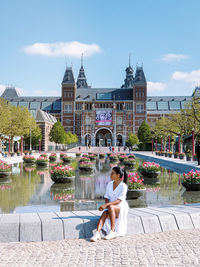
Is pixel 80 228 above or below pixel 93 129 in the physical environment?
below

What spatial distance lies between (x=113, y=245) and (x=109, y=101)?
257 feet

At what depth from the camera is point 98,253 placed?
178 inches

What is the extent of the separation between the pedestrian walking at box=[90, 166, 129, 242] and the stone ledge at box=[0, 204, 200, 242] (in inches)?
10.2

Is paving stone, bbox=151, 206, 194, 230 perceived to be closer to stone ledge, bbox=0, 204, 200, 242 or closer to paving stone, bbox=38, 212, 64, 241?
stone ledge, bbox=0, 204, 200, 242

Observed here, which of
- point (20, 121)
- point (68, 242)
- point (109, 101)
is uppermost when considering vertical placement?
point (109, 101)

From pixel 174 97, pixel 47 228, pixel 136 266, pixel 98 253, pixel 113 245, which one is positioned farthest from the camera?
pixel 174 97

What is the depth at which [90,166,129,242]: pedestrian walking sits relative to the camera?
17.0 ft

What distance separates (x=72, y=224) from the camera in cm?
535

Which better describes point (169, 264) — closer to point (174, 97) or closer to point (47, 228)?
point (47, 228)

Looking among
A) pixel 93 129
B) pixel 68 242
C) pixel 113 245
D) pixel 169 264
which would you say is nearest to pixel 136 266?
pixel 169 264

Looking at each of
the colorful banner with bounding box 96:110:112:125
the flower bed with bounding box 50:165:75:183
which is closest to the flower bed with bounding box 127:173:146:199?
the flower bed with bounding box 50:165:75:183

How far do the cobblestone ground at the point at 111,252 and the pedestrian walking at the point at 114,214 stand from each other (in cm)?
13

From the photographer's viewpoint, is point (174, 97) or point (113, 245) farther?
point (174, 97)

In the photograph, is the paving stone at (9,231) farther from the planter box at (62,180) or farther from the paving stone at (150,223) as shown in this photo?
the planter box at (62,180)
